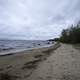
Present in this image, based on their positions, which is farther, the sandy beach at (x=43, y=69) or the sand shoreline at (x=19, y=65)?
the sand shoreline at (x=19, y=65)

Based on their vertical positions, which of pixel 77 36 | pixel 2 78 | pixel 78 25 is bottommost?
pixel 2 78

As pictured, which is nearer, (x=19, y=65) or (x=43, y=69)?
(x=43, y=69)

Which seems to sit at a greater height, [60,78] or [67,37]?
[67,37]

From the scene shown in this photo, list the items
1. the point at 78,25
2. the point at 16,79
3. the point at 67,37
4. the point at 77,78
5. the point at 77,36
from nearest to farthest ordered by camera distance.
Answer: the point at 77,78, the point at 16,79, the point at 77,36, the point at 78,25, the point at 67,37

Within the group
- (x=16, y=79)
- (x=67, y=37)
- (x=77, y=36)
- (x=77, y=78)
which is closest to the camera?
(x=77, y=78)

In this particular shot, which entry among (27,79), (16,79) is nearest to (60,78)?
(27,79)

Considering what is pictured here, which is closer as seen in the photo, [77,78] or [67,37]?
[77,78]

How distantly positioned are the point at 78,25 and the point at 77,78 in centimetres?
7302

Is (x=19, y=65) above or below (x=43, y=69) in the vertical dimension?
below

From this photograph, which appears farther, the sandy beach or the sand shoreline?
the sand shoreline

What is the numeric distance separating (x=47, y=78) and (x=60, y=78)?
0.71 metres

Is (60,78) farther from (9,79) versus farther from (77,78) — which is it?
(9,79)

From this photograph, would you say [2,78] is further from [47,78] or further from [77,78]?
[77,78]

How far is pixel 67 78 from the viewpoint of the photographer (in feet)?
22.6
